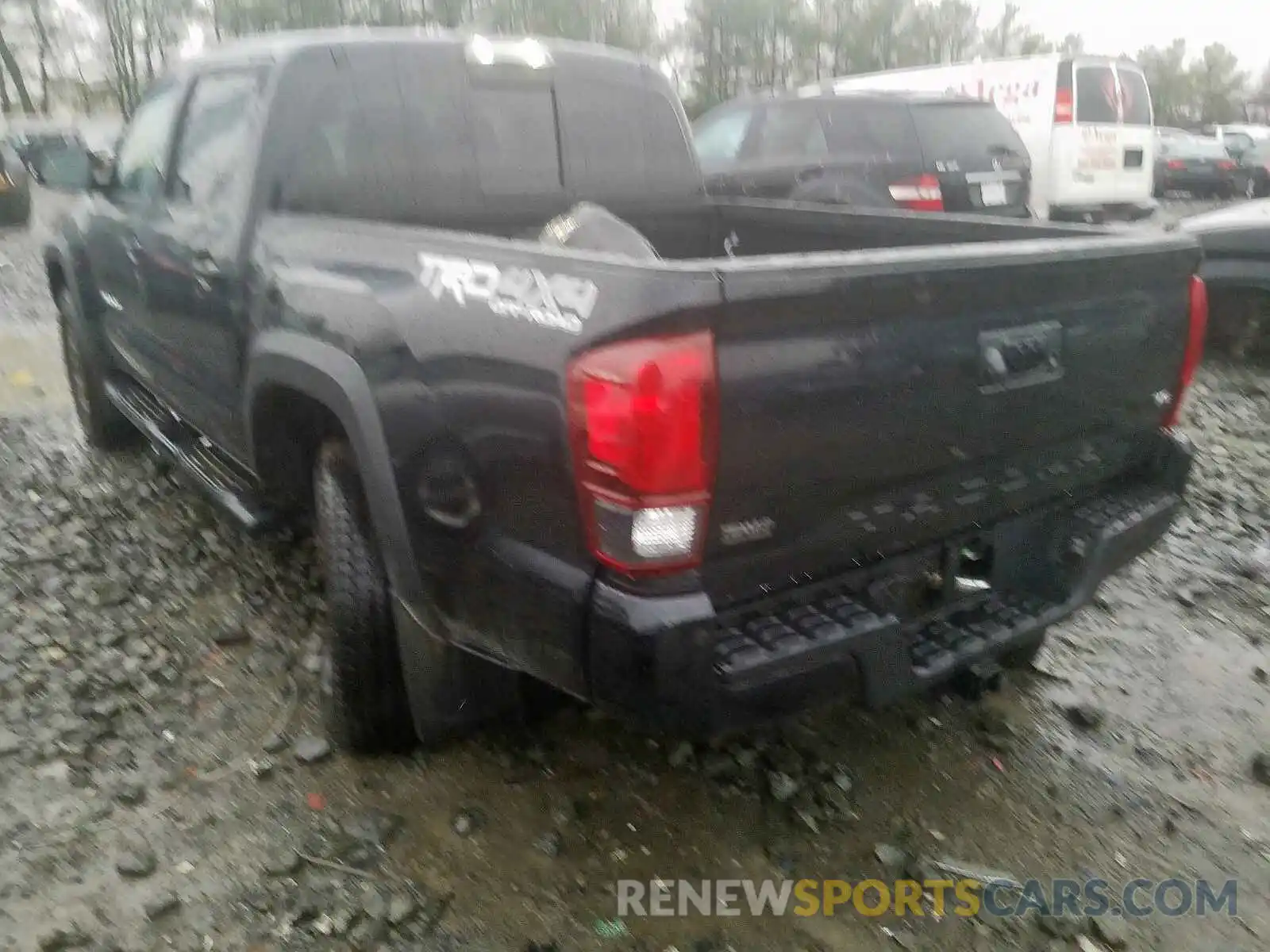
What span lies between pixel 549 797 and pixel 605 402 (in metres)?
1.34

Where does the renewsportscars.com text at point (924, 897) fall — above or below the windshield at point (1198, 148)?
below

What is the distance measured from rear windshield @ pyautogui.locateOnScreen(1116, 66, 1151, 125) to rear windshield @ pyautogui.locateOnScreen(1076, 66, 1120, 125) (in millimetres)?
154

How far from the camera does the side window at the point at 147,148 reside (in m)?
3.84

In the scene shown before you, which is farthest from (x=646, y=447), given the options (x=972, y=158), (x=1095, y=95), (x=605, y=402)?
(x=1095, y=95)

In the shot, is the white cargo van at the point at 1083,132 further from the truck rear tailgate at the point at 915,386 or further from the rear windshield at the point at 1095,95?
the truck rear tailgate at the point at 915,386

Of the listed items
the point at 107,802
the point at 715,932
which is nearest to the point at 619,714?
the point at 715,932

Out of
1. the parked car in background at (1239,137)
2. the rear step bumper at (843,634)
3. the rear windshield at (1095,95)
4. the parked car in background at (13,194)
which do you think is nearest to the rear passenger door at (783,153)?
the rear windshield at (1095,95)

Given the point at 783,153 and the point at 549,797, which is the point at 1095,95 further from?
the point at 549,797

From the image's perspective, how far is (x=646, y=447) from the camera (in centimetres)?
→ 186

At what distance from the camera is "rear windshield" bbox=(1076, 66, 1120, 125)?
1082 cm

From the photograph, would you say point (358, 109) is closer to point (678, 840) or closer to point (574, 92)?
point (574, 92)

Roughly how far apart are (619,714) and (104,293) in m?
3.57

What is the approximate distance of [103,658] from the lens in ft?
11.2

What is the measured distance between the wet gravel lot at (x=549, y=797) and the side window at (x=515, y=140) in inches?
64.8
